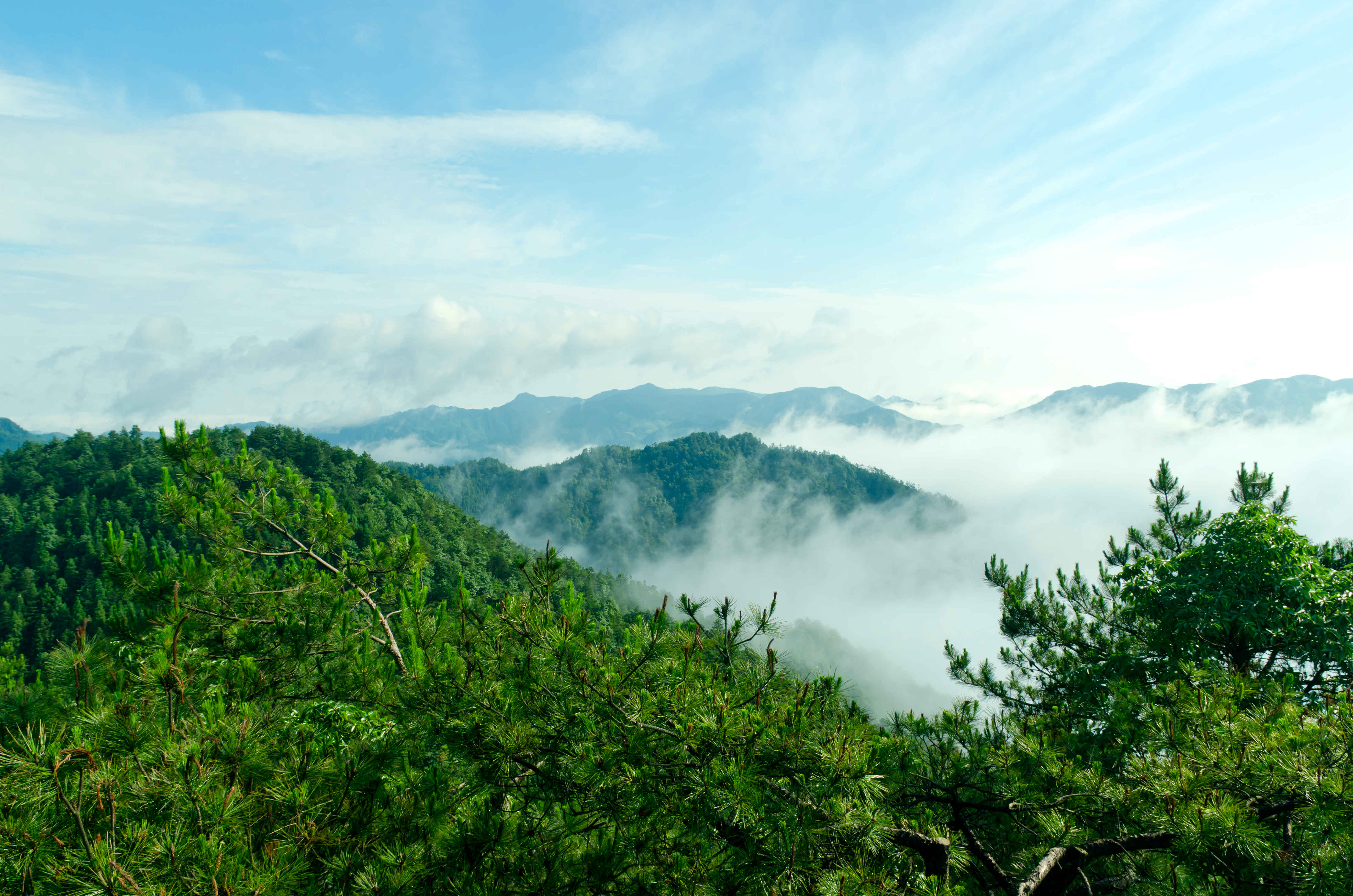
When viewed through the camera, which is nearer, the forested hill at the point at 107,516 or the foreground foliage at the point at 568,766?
the foreground foliage at the point at 568,766

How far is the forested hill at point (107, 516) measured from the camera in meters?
53.0

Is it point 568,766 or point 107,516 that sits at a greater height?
point 568,766

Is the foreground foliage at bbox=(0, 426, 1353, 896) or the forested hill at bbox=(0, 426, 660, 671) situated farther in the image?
the forested hill at bbox=(0, 426, 660, 671)

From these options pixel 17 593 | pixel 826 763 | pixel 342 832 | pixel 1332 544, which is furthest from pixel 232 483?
pixel 17 593

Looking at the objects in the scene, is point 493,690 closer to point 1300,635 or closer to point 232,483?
point 232,483

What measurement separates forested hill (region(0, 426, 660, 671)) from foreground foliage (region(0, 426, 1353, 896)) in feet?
124

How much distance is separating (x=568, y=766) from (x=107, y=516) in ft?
259

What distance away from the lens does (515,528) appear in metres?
187

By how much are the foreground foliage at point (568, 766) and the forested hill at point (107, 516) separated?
37.7 metres

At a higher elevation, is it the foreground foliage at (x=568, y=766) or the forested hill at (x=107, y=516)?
the foreground foliage at (x=568, y=766)

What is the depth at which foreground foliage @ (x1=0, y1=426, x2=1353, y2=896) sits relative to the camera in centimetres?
291

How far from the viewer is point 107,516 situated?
6003 centimetres

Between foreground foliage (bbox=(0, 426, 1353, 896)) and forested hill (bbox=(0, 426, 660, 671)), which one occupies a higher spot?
foreground foliage (bbox=(0, 426, 1353, 896))

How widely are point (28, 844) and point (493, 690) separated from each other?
2055 mm
